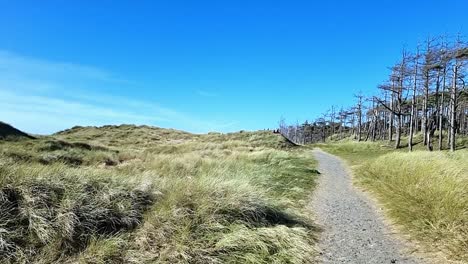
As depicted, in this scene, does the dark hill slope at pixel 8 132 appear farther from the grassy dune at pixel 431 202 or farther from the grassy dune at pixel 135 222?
the grassy dune at pixel 431 202

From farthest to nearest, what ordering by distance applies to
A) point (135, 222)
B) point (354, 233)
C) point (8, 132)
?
point (8, 132) → point (354, 233) → point (135, 222)

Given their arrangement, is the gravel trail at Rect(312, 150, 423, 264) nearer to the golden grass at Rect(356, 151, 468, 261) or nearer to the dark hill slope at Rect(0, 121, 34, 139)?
the golden grass at Rect(356, 151, 468, 261)

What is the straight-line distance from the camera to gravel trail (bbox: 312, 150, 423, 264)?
5.14 m

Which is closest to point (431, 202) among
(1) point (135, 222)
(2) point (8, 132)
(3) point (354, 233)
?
(3) point (354, 233)

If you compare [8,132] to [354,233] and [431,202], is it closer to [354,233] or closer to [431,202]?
[354,233]

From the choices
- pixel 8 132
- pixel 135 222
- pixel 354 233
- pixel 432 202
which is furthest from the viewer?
pixel 8 132

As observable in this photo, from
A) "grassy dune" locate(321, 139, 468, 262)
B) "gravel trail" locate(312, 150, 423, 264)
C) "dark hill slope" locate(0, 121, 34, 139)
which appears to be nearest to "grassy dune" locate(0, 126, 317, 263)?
"gravel trail" locate(312, 150, 423, 264)

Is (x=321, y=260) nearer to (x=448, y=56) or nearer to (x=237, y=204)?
(x=237, y=204)

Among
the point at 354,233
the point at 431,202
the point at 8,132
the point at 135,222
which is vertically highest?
the point at 8,132

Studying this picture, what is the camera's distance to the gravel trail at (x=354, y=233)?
5141mm

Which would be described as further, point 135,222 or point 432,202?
point 432,202

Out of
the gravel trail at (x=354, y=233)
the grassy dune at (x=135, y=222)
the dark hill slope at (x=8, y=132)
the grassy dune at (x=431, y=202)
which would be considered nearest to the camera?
the grassy dune at (x=135, y=222)

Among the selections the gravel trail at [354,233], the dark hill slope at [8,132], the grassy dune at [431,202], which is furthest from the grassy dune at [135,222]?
the dark hill slope at [8,132]

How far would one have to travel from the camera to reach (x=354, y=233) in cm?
635
